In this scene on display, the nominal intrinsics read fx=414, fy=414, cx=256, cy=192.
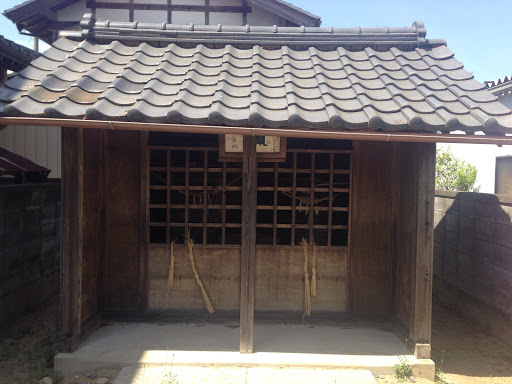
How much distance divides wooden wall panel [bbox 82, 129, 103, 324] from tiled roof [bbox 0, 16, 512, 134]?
3.00ft

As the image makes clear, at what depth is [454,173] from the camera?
15.2 m

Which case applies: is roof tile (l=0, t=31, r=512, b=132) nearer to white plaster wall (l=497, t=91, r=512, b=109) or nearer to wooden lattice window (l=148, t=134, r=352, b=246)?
wooden lattice window (l=148, t=134, r=352, b=246)

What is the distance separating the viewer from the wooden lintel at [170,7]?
9.26 metres

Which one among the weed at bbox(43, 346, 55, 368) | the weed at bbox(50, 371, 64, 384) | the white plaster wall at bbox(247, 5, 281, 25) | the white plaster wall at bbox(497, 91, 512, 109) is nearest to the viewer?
the weed at bbox(50, 371, 64, 384)

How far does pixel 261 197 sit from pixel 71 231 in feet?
8.35

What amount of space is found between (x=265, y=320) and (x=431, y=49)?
14.6 ft

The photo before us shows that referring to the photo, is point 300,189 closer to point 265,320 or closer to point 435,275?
point 265,320

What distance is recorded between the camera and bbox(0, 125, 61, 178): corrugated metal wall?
8406 millimetres

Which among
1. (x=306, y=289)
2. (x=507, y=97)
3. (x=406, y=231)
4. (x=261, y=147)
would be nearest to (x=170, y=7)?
(x=261, y=147)

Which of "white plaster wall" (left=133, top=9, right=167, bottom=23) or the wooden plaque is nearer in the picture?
the wooden plaque

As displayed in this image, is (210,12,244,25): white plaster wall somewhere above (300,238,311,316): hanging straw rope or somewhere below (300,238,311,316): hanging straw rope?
above

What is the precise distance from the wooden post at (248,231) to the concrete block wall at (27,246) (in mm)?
3513

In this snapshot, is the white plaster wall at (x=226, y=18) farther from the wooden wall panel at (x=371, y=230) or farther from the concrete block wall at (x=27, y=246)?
the wooden wall panel at (x=371, y=230)

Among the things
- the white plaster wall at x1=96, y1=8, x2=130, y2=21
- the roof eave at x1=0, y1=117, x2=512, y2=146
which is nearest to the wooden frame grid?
the roof eave at x1=0, y1=117, x2=512, y2=146
